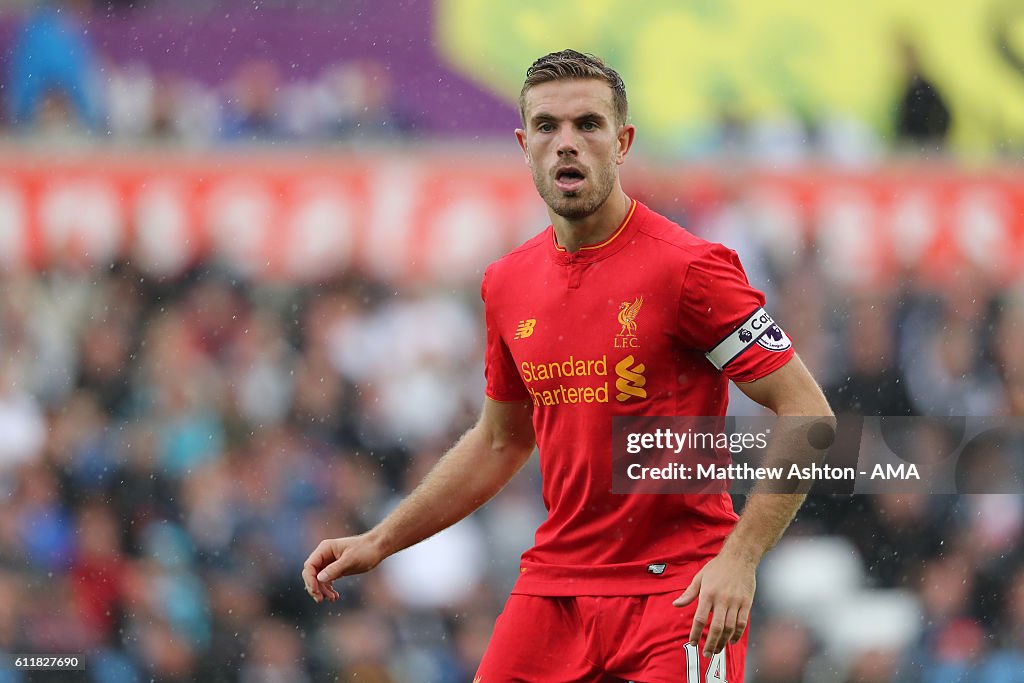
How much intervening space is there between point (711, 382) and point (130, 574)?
6194 millimetres

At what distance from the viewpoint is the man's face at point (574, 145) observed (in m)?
4.23

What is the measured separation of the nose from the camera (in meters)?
4.21

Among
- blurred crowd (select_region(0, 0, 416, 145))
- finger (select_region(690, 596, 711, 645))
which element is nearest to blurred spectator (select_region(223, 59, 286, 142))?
blurred crowd (select_region(0, 0, 416, 145))

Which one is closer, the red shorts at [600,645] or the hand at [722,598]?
the hand at [722,598]

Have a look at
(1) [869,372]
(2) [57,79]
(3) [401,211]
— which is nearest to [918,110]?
(1) [869,372]

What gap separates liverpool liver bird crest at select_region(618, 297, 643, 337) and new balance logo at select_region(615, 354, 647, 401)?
0.06m

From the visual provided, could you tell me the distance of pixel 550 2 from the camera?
35.6 feet

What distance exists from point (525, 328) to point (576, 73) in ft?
2.39

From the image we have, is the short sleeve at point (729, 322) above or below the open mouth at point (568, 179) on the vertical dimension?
below

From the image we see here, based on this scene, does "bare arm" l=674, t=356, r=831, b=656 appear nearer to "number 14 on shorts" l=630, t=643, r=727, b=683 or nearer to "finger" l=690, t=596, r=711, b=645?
"finger" l=690, t=596, r=711, b=645

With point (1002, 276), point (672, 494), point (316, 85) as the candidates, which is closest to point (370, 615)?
point (316, 85)

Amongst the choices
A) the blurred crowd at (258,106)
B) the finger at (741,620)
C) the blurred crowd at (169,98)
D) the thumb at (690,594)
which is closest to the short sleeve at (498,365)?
the thumb at (690,594)

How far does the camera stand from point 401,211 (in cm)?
1070

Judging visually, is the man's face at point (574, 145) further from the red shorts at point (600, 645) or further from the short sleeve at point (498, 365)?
the red shorts at point (600, 645)
